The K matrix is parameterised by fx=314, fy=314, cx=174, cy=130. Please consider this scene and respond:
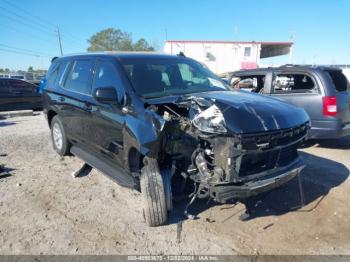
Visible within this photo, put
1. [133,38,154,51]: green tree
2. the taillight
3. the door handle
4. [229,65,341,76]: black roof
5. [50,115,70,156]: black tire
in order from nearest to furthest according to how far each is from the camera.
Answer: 1. the door handle
2. [50,115,70,156]: black tire
3. the taillight
4. [229,65,341,76]: black roof
5. [133,38,154,51]: green tree

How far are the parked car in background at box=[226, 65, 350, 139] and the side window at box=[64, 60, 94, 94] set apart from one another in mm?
3924

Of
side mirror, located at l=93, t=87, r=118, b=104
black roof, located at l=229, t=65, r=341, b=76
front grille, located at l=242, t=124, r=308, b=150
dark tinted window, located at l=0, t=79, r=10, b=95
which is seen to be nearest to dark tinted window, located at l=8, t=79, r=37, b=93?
dark tinted window, located at l=0, t=79, r=10, b=95

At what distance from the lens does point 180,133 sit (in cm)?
350

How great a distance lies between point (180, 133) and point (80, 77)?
8.56 ft

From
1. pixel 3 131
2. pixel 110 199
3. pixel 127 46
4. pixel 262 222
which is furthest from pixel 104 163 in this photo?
pixel 127 46

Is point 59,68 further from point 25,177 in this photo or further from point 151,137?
point 151,137

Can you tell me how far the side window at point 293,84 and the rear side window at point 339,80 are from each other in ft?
1.52

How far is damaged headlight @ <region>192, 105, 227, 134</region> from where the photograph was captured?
10.5ft

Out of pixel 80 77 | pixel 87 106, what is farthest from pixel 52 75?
pixel 87 106

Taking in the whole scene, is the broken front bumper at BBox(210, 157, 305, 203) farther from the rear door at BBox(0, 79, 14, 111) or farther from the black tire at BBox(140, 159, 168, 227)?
the rear door at BBox(0, 79, 14, 111)

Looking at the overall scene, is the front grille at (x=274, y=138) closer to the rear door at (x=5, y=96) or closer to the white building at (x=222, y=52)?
the rear door at (x=5, y=96)

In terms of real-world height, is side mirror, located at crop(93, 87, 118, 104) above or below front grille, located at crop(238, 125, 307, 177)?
above

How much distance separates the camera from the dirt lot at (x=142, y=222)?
336cm

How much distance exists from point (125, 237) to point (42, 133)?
21.0 feet
